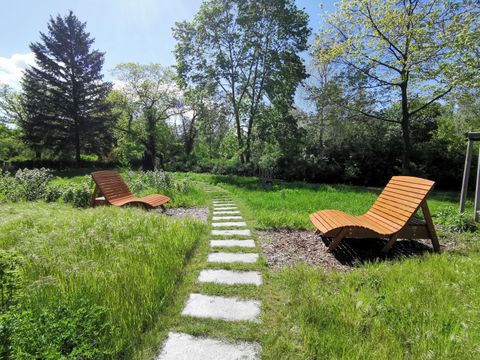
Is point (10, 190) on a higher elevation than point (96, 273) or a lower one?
higher

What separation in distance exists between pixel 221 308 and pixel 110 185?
17.4 ft

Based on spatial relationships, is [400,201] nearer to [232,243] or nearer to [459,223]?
[459,223]

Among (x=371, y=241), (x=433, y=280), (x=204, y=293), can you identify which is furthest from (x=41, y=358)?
(x=371, y=241)

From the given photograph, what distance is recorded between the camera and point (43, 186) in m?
8.09

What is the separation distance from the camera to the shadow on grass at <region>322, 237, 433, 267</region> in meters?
3.94

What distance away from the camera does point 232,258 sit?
12.4 feet

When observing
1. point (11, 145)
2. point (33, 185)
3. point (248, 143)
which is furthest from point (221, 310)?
point (11, 145)

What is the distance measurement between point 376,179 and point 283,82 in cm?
894

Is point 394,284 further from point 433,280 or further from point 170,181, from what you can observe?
point 170,181

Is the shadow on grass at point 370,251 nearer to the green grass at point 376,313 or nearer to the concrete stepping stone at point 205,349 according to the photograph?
the green grass at point 376,313

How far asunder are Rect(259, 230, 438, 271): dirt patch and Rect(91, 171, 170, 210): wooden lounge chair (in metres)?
3.00

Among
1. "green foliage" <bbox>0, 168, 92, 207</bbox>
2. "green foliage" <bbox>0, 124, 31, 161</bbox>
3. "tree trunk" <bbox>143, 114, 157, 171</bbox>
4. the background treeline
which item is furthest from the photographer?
"tree trunk" <bbox>143, 114, 157, 171</bbox>

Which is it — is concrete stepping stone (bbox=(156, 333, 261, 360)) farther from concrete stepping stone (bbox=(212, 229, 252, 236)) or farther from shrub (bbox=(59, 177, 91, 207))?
shrub (bbox=(59, 177, 91, 207))

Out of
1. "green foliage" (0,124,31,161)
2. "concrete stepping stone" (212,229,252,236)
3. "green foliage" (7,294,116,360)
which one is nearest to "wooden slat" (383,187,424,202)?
"concrete stepping stone" (212,229,252,236)
